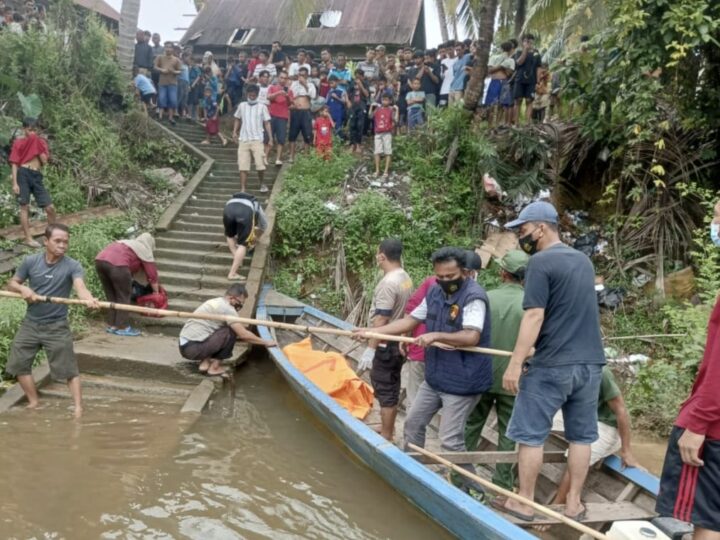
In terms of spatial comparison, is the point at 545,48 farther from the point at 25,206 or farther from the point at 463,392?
the point at 463,392

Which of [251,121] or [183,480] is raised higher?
[251,121]

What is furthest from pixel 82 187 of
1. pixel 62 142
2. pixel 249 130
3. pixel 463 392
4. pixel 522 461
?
pixel 522 461

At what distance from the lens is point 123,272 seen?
6.96 metres

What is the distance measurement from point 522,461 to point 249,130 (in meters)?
8.24

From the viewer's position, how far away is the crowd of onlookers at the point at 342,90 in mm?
10961

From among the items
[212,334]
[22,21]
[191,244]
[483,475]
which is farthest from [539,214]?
[22,21]

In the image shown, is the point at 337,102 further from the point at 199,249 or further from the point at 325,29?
the point at 325,29

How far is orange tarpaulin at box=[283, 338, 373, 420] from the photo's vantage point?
5.89 metres

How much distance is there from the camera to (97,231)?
8.85 m

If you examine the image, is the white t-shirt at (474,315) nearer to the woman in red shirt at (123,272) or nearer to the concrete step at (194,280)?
the woman in red shirt at (123,272)

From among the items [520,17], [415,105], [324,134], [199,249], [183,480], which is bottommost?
[183,480]

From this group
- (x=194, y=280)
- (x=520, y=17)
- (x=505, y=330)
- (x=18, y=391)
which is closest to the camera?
(x=505, y=330)

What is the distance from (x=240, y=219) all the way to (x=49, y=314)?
3.38m

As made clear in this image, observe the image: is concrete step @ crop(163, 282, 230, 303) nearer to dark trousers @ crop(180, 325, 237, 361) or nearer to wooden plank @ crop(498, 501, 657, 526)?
dark trousers @ crop(180, 325, 237, 361)
